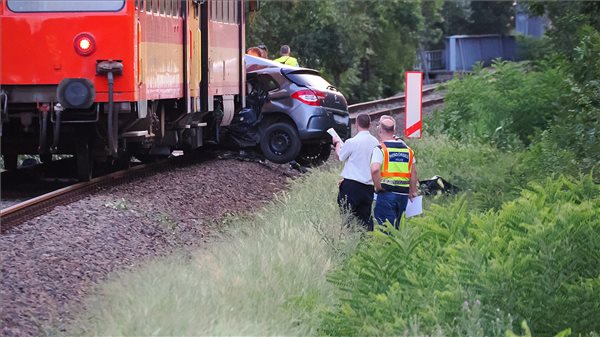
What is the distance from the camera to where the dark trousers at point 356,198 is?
456 inches

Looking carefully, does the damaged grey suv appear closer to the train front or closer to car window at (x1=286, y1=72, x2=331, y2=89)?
car window at (x1=286, y1=72, x2=331, y2=89)

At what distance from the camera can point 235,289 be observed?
26.1 ft

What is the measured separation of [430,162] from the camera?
17.1 metres

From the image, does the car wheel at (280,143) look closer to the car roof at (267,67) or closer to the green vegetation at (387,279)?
the car roof at (267,67)

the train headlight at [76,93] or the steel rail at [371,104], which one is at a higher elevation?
the train headlight at [76,93]

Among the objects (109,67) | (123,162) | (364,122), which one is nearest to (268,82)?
(123,162)

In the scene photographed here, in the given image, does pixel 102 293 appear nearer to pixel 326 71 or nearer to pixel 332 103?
pixel 332 103

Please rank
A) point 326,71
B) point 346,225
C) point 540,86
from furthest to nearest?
point 326,71 → point 540,86 → point 346,225

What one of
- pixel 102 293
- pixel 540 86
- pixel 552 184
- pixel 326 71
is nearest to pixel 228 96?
pixel 540 86

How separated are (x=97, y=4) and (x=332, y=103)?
654cm

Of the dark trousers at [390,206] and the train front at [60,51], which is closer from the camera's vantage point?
the dark trousers at [390,206]

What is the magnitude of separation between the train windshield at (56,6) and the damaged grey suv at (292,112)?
19.0 ft

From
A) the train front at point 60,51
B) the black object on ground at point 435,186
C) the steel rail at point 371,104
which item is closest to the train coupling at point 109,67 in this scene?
the train front at point 60,51

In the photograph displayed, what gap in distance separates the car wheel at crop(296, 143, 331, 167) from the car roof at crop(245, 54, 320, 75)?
120 centimetres
